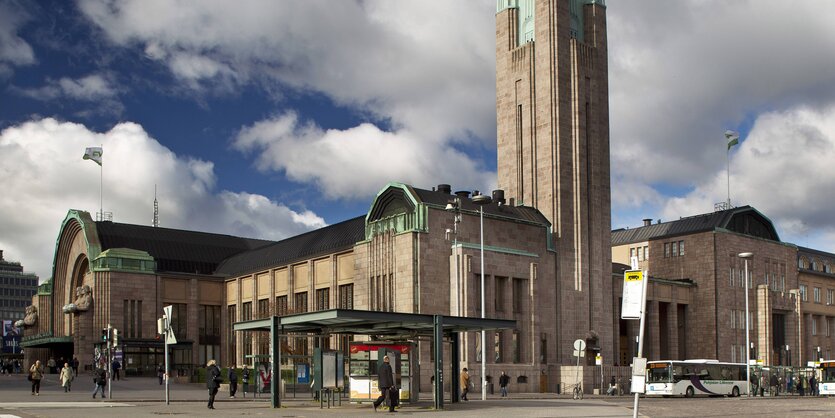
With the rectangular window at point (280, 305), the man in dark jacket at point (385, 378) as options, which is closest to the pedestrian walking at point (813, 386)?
the rectangular window at point (280, 305)

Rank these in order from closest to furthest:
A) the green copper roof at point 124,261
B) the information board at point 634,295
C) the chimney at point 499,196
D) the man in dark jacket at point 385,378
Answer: the information board at point 634,295, the man in dark jacket at point 385,378, the chimney at point 499,196, the green copper roof at point 124,261

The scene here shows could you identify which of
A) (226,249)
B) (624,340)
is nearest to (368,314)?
(624,340)

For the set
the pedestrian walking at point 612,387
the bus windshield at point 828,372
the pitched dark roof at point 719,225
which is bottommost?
the pedestrian walking at point 612,387

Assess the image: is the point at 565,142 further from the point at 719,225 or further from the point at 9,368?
the point at 9,368

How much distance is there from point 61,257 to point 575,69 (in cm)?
5045

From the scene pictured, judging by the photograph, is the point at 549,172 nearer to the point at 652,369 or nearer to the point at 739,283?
the point at 652,369

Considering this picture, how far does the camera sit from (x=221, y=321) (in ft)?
293

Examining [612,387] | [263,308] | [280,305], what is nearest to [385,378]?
[612,387]

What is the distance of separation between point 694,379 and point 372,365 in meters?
33.8

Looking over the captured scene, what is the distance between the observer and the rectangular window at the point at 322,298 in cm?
7444

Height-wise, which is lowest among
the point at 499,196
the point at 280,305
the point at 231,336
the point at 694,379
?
the point at 694,379

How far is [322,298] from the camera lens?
7519cm

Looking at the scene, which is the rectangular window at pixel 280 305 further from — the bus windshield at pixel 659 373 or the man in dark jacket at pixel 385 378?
the man in dark jacket at pixel 385 378

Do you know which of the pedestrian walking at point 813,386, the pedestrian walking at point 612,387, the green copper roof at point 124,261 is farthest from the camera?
the green copper roof at point 124,261
